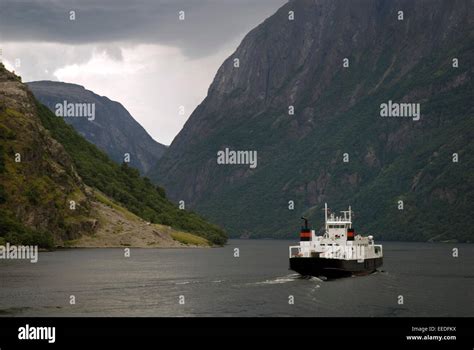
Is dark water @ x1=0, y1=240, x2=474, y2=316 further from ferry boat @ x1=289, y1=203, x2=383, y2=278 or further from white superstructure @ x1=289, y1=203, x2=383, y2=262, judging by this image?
white superstructure @ x1=289, y1=203, x2=383, y2=262

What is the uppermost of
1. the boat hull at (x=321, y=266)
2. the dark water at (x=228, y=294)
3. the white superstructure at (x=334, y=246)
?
the white superstructure at (x=334, y=246)

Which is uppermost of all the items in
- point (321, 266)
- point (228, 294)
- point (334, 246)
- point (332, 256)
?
point (334, 246)

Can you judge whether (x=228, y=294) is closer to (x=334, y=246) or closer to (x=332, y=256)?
(x=332, y=256)

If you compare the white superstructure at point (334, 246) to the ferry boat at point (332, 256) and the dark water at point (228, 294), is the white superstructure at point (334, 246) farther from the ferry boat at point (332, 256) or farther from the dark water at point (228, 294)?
the dark water at point (228, 294)

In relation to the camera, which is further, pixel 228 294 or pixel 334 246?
pixel 334 246

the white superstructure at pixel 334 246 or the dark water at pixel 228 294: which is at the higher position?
the white superstructure at pixel 334 246

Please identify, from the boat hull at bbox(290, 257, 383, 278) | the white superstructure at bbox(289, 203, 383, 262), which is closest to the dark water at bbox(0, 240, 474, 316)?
the boat hull at bbox(290, 257, 383, 278)

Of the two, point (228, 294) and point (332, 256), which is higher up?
point (332, 256)

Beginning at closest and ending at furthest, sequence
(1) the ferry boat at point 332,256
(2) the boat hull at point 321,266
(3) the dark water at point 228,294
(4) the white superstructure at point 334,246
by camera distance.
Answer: (3) the dark water at point 228,294
(2) the boat hull at point 321,266
(1) the ferry boat at point 332,256
(4) the white superstructure at point 334,246

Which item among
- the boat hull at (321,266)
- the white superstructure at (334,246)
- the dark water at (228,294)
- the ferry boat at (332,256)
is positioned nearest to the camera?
the dark water at (228,294)

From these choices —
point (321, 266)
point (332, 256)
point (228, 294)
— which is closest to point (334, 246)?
point (332, 256)

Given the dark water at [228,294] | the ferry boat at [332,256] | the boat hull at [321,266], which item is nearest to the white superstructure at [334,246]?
the ferry boat at [332,256]

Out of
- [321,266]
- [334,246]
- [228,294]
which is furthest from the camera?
[334,246]
